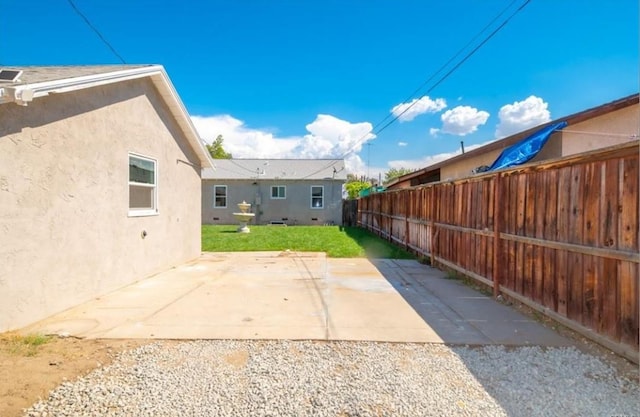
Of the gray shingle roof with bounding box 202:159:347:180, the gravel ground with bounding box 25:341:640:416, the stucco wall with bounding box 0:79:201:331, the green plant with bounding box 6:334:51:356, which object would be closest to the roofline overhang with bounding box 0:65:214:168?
the stucco wall with bounding box 0:79:201:331

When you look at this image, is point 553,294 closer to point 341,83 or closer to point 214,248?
point 214,248

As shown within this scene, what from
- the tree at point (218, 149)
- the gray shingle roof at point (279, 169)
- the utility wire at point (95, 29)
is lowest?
the gray shingle roof at point (279, 169)

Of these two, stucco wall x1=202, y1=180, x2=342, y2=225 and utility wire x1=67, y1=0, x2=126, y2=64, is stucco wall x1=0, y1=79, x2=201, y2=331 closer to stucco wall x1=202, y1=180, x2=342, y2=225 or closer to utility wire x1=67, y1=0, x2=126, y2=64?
utility wire x1=67, y1=0, x2=126, y2=64

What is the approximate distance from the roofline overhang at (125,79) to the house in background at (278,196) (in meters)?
11.6

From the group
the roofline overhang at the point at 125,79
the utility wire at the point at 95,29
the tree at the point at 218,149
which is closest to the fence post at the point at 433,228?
the roofline overhang at the point at 125,79

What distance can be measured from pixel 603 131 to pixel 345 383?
653cm

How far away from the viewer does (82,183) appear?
5.07 metres

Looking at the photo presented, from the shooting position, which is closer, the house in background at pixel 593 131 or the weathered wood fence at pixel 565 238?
the weathered wood fence at pixel 565 238

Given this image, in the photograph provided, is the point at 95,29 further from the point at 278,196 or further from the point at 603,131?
the point at 278,196

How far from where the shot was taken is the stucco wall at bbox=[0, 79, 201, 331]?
392 cm

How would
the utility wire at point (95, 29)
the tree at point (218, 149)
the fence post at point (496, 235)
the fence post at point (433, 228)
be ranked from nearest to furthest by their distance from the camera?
the fence post at point (496, 235) → the utility wire at point (95, 29) → the fence post at point (433, 228) → the tree at point (218, 149)

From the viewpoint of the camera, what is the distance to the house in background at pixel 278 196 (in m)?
21.8

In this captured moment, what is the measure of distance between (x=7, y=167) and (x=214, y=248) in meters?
7.84

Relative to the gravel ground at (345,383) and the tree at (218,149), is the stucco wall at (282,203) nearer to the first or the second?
the gravel ground at (345,383)
